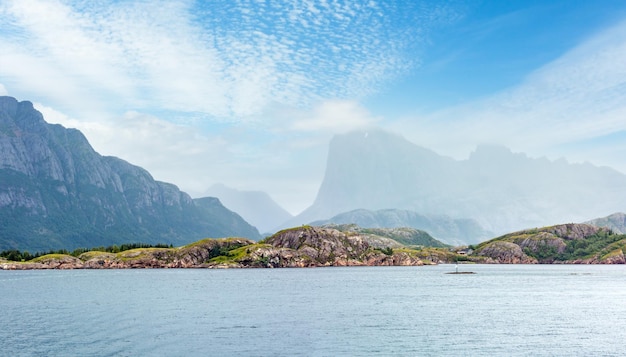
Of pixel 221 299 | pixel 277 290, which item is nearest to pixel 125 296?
pixel 221 299

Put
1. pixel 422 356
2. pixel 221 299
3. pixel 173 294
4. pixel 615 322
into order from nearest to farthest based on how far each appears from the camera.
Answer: pixel 422 356
pixel 615 322
pixel 221 299
pixel 173 294

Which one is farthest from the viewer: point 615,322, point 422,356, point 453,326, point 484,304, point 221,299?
point 221,299

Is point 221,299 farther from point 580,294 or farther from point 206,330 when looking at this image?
point 580,294

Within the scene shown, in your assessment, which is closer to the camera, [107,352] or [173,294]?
[107,352]

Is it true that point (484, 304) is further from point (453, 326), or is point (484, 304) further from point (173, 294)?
point (173, 294)

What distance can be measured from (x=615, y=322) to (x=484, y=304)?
110 ft

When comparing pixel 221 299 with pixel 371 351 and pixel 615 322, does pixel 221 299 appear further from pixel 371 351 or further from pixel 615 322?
pixel 615 322

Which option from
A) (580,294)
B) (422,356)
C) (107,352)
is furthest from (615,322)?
(107,352)

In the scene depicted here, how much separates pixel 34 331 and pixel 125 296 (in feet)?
199

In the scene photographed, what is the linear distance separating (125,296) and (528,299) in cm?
10750

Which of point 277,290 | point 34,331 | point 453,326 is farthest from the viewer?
point 277,290

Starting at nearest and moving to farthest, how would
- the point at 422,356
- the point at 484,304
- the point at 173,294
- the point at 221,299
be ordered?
the point at 422,356
the point at 484,304
the point at 221,299
the point at 173,294

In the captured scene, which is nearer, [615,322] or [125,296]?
[615,322]

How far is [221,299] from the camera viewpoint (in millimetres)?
141000
